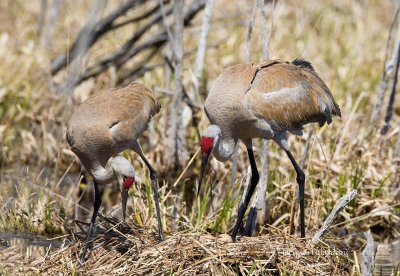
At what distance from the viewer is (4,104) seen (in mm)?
8797

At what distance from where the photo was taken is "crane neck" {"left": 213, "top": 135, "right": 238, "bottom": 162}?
5.87 metres

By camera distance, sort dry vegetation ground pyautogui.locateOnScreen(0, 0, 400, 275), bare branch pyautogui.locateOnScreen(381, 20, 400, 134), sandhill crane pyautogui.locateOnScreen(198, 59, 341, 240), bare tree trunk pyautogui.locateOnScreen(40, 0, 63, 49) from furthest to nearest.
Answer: bare tree trunk pyautogui.locateOnScreen(40, 0, 63, 49) → bare branch pyautogui.locateOnScreen(381, 20, 400, 134) → sandhill crane pyautogui.locateOnScreen(198, 59, 341, 240) → dry vegetation ground pyautogui.locateOnScreen(0, 0, 400, 275)

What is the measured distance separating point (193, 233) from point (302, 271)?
29.5 inches

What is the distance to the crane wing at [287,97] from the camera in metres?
5.89

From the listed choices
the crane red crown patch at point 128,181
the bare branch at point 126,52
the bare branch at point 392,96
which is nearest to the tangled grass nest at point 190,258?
the crane red crown patch at point 128,181

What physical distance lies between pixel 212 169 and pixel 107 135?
185cm

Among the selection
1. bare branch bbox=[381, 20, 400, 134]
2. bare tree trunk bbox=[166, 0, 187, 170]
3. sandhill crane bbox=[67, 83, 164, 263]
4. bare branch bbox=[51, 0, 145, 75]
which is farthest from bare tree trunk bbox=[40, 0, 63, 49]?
bare branch bbox=[381, 20, 400, 134]

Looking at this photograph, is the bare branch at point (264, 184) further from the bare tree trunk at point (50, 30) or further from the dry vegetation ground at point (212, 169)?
the bare tree trunk at point (50, 30)

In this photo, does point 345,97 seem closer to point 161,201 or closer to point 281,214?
point 281,214

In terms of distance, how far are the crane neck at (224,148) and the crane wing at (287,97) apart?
0.29 metres

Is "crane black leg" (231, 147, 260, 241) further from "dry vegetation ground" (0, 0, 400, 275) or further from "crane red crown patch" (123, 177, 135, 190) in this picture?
"crane red crown patch" (123, 177, 135, 190)

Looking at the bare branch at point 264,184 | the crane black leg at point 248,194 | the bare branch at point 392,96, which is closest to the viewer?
the crane black leg at point 248,194

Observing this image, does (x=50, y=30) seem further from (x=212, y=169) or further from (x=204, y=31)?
(x=212, y=169)

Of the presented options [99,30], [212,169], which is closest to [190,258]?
[212,169]
